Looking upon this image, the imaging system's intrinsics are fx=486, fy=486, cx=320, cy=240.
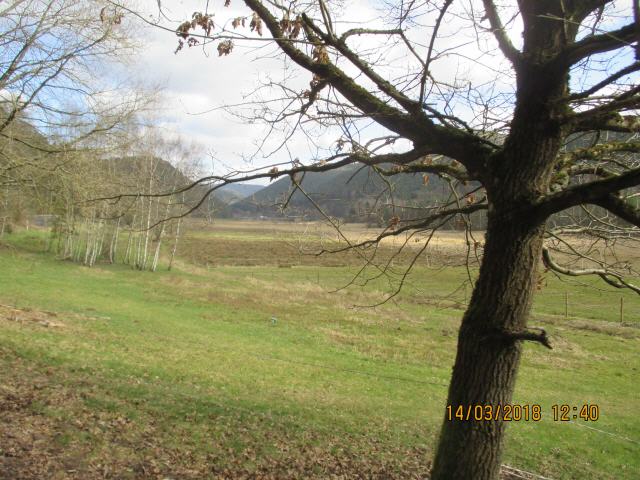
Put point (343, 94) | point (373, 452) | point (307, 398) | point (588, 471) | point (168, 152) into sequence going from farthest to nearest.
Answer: point (168, 152) < point (307, 398) < point (588, 471) < point (373, 452) < point (343, 94)

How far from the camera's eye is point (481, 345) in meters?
2.89

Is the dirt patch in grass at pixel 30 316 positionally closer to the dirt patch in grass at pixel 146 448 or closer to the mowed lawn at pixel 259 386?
the mowed lawn at pixel 259 386

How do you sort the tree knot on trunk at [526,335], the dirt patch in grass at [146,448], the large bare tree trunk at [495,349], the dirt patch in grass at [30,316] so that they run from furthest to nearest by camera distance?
the dirt patch in grass at [30,316] → the dirt patch in grass at [146,448] → the large bare tree trunk at [495,349] → the tree knot on trunk at [526,335]

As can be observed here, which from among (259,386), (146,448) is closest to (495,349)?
(146,448)

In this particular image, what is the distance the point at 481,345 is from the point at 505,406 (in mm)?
395

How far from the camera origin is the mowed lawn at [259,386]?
225 inches

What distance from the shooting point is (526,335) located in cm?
271

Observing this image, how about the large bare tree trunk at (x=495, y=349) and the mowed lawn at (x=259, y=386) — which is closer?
the large bare tree trunk at (x=495, y=349)

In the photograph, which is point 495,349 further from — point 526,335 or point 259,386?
point 259,386

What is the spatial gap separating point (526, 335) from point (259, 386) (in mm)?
8939

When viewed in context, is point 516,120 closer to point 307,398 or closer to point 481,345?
point 481,345

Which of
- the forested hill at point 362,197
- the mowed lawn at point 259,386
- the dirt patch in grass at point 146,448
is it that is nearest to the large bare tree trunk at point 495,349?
the mowed lawn at point 259,386

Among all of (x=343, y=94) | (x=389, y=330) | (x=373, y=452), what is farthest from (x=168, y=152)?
(x=343, y=94)

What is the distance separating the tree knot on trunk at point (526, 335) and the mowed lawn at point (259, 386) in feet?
7.01
